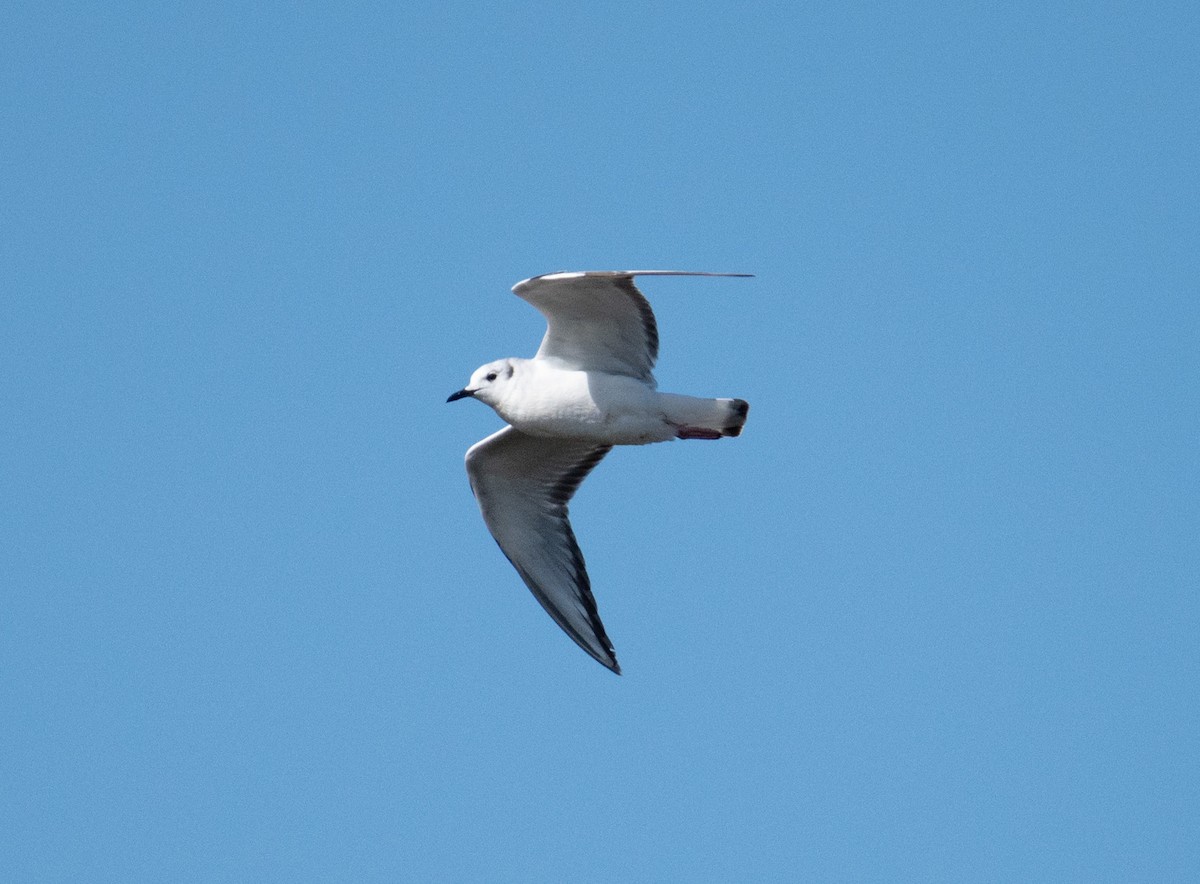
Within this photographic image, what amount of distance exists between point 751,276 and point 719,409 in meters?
1.93

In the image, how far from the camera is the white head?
9773mm

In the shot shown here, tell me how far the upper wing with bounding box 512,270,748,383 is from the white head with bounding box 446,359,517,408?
0.23 meters

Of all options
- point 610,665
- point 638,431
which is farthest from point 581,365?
point 610,665

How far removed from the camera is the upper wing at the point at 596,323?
30.1 ft

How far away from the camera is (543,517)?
11.0m

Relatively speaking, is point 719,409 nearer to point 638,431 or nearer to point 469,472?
point 638,431

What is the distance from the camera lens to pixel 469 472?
10.8 metres

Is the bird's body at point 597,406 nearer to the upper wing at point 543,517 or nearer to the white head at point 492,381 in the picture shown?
the white head at point 492,381

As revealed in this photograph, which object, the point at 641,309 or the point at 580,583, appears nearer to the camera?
the point at 641,309

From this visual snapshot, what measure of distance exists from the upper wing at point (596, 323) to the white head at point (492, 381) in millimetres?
226

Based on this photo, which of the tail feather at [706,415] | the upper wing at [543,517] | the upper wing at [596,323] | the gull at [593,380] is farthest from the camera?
the upper wing at [543,517]

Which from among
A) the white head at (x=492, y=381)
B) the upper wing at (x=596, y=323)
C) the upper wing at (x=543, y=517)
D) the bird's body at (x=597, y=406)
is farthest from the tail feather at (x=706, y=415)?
the upper wing at (x=543, y=517)

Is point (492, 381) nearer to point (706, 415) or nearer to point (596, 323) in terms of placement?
point (596, 323)

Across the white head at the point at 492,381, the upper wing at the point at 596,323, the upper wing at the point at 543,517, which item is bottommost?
the upper wing at the point at 543,517
